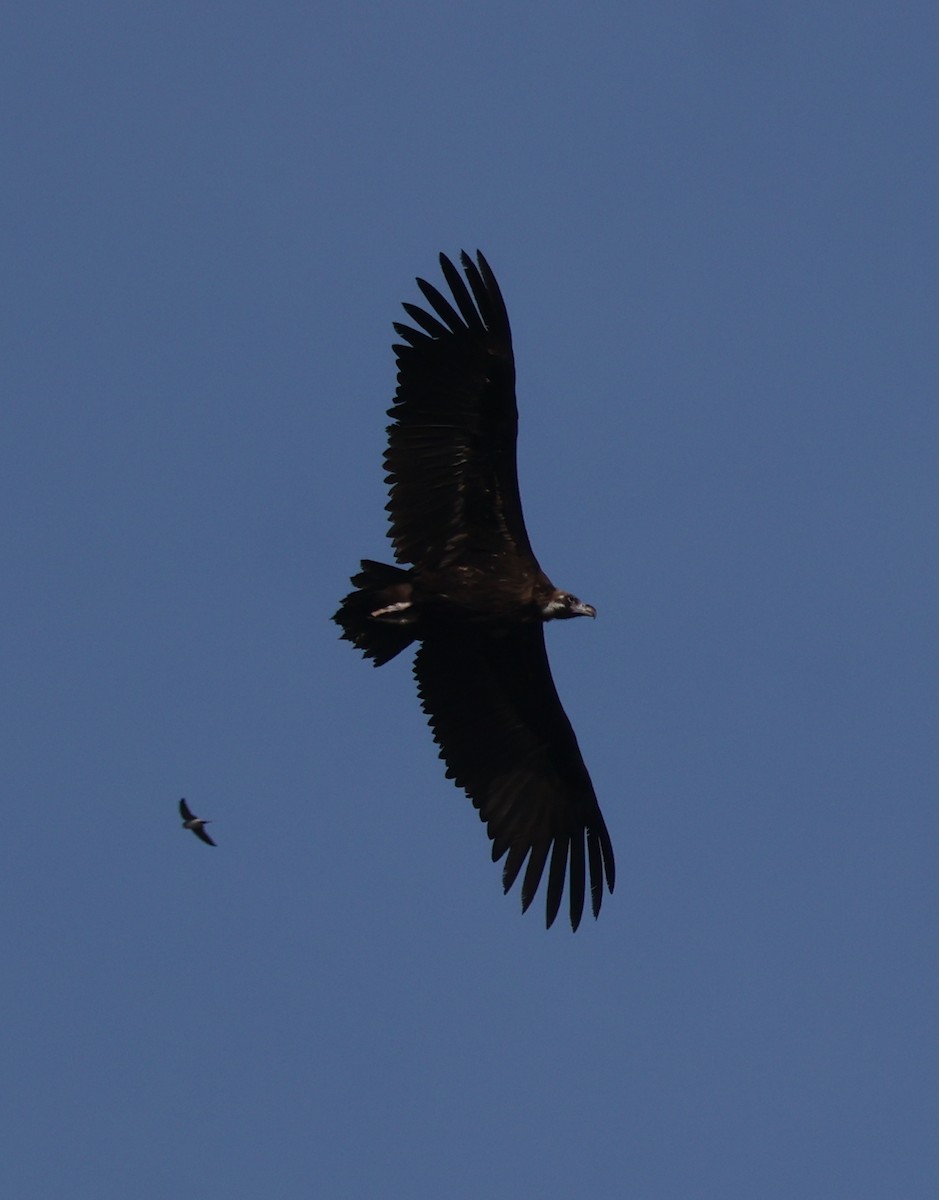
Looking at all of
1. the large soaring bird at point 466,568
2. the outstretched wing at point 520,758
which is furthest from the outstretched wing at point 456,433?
the outstretched wing at point 520,758

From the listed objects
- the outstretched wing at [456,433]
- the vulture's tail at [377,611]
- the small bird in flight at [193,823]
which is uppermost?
the outstretched wing at [456,433]

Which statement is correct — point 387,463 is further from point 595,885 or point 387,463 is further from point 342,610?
point 595,885

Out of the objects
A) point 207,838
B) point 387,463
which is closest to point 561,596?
point 387,463

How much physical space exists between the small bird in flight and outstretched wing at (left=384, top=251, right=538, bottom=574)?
3308 mm

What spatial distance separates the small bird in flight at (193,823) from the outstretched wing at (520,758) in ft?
8.73

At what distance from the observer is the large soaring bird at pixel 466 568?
796 inches

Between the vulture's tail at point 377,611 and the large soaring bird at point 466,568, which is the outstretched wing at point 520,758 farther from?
the vulture's tail at point 377,611

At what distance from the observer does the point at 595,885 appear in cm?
2278

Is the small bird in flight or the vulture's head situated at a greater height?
the vulture's head

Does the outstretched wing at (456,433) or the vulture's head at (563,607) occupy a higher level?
the outstretched wing at (456,433)

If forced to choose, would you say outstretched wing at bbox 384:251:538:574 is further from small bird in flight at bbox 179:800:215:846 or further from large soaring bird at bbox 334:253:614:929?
small bird in flight at bbox 179:800:215:846

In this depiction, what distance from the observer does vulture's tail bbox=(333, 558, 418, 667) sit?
20328 mm

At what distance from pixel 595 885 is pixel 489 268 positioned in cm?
682

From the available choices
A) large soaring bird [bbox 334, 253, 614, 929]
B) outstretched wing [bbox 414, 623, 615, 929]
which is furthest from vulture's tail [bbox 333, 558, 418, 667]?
outstretched wing [bbox 414, 623, 615, 929]
